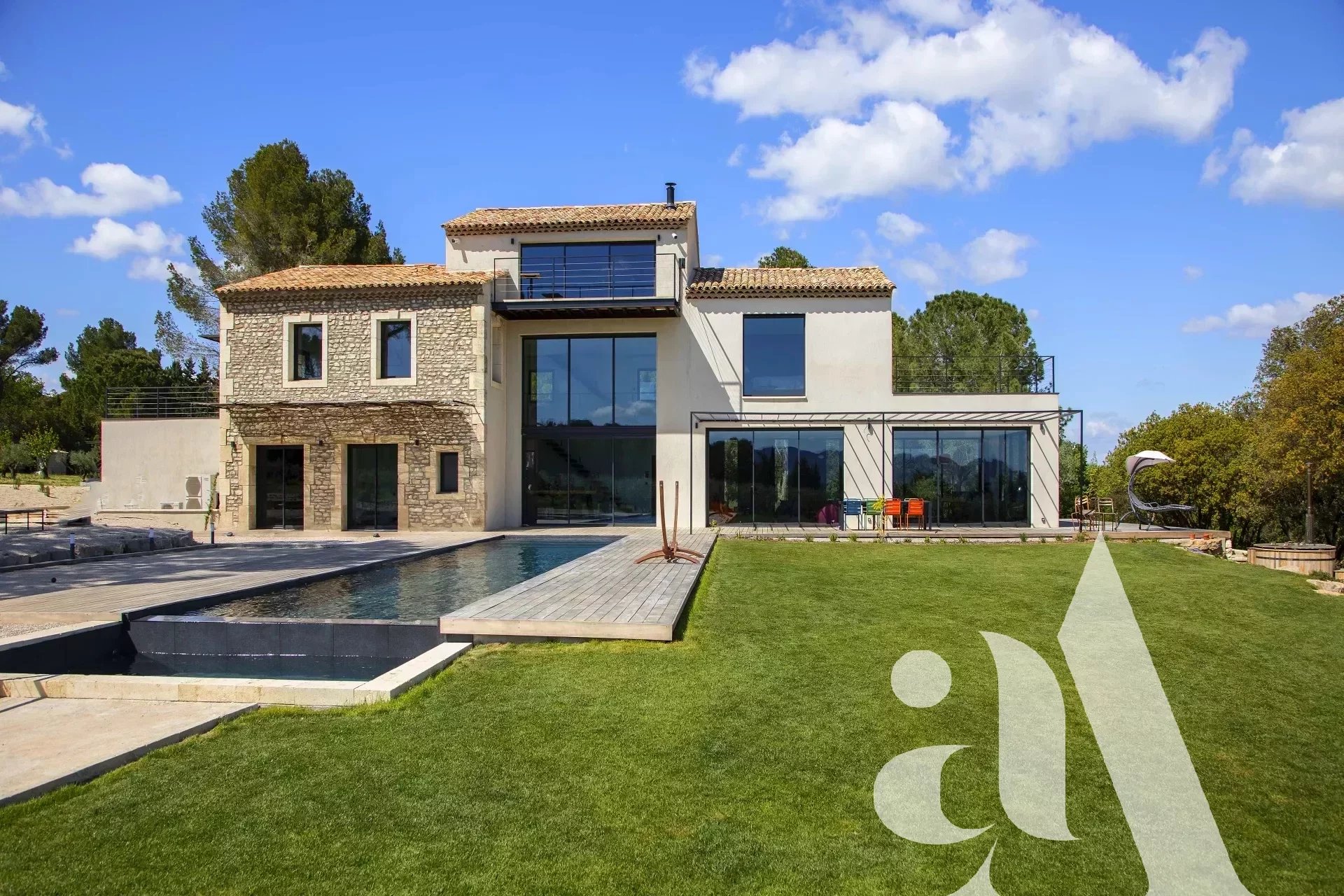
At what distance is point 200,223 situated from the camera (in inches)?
1247

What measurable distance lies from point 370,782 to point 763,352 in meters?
18.7

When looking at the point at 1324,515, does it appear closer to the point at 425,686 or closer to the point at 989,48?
the point at 989,48

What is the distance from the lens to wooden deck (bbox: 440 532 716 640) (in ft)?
23.0

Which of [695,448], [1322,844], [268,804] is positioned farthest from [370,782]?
[695,448]

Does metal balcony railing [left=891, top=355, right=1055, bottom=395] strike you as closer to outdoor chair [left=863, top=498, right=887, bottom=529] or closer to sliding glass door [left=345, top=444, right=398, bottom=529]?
outdoor chair [left=863, top=498, right=887, bottom=529]

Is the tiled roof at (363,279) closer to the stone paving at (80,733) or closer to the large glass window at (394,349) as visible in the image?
the large glass window at (394,349)

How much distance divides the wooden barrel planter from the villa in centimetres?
603

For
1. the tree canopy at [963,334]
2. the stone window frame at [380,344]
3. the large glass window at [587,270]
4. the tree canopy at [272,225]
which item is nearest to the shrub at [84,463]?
the tree canopy at [272,225]

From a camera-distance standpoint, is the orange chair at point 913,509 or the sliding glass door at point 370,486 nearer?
the orange chair at point 913,509

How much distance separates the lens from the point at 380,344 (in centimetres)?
2138

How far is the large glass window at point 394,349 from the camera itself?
70.0 ft

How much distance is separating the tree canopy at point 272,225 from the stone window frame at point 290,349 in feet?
34.1

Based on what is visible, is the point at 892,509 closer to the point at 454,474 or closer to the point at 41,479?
the point at 454,474

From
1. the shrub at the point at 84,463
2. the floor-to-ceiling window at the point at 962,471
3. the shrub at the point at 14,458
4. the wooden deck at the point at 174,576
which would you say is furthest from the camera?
the shrub at the point at 84,463
